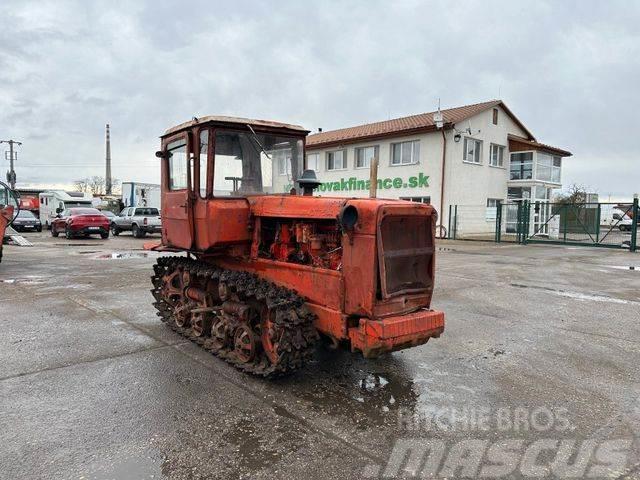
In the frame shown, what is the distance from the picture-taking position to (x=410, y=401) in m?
4.09

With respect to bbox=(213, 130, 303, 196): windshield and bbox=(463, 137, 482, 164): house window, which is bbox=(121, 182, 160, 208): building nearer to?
bbox=(463, 137, 482, 164): house window

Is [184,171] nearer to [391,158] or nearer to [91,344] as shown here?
[91,344]

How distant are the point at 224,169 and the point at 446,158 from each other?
66.1ft

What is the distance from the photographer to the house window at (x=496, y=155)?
26.4 metres

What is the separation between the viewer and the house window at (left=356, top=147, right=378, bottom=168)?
2682cm

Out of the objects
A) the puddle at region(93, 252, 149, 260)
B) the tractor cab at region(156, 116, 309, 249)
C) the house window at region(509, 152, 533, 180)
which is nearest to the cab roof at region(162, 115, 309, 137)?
the tractor cab at region(156, 116, 309, 249)

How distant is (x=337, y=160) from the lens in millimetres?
28578

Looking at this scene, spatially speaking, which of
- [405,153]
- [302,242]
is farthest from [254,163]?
[405,153]

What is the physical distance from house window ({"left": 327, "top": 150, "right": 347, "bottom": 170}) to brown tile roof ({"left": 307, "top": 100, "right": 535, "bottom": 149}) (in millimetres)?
657

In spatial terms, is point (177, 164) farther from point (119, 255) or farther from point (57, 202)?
point (57, 202)

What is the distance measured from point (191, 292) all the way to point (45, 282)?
5.89 m

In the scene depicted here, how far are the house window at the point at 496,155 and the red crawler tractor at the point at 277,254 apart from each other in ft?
76.2

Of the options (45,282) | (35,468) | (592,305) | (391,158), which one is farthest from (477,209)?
(35,468)

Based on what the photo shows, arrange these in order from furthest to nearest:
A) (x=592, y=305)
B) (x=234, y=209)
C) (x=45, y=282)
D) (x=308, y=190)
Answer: (x=45, y=282) → (x=592, y=305) → (x=308, y=190) → (x=234, y=209)
